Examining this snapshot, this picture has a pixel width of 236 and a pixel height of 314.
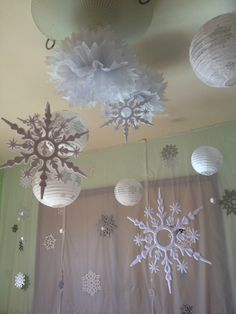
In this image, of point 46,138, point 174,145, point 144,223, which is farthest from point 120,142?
point 46,138

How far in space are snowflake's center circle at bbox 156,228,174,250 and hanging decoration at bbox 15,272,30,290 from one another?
1147 mm

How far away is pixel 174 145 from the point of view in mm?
2389

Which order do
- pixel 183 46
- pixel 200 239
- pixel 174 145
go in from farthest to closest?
pixel 174 145, pixel 200 239, pixel 183 46

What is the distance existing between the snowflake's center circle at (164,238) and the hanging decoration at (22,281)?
1147 millimetres

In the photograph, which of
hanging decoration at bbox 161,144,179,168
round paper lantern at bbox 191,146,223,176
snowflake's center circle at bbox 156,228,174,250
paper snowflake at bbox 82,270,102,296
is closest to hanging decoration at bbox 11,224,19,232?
paper snowflake at bbox 82,270,102,296

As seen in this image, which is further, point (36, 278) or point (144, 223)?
point (36, 278)

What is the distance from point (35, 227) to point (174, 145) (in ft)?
4.40

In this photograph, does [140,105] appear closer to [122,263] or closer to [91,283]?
[122,263]

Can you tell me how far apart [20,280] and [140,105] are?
1964 millimetres

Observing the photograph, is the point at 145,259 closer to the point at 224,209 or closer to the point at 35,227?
the point at 224,209

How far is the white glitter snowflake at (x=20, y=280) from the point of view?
252 centimetres

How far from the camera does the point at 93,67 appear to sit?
1019 mm

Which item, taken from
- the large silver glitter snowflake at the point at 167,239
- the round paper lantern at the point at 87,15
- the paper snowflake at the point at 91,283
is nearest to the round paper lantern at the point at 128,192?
the large silver glitter snowflake at the point at 167,239

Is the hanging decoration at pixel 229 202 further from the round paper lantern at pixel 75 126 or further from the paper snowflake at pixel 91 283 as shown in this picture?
the round paper lantern at pixel 75 126
